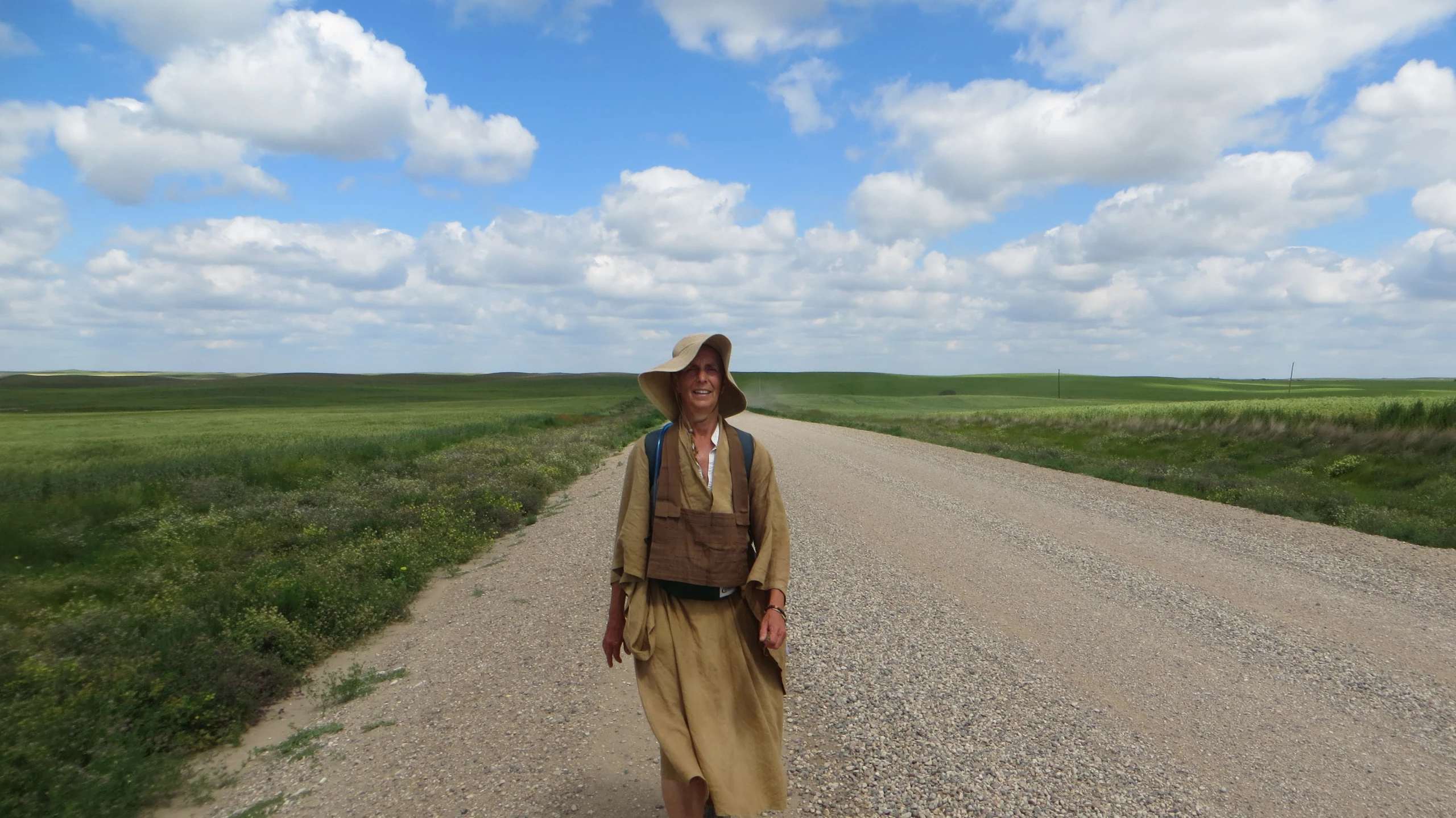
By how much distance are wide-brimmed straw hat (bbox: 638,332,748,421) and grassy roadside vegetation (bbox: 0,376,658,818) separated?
11.5ft

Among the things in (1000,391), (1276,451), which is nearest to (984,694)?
(1276,451)

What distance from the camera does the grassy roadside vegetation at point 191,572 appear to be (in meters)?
4.85

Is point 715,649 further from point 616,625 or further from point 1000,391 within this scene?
point 1000,391

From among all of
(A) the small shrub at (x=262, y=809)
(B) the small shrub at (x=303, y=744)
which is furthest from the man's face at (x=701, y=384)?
(B) the small shrub at (x=303, y=744)

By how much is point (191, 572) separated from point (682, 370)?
7.97 metres

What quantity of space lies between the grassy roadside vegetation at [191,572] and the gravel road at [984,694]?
408 millimetres

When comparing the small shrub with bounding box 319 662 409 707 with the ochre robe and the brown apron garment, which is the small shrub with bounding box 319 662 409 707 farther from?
the brown apron garment

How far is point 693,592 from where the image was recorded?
3605 millimetres

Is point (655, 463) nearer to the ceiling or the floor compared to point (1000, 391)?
nearer to the ceiling

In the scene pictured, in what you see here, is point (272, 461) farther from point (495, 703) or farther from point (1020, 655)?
point (1020, 655)

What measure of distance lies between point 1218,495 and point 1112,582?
8.75 meters

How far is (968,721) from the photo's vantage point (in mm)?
4969

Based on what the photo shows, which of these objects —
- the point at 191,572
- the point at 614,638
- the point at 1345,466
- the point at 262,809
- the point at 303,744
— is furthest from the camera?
the point at 1345,466

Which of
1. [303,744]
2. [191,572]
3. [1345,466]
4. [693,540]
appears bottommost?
[303,744]
